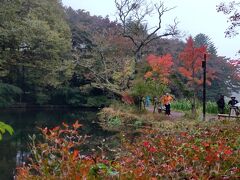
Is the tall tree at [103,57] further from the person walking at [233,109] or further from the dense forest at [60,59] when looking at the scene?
the person walking at [233,109]

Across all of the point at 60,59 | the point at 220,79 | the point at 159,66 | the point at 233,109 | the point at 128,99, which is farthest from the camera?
the point at 220,79

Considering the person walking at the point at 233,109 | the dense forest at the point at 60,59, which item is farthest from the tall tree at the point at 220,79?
the person walking at the point at 233,109

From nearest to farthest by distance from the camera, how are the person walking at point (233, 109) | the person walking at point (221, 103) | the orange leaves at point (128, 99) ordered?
the person walking at point (233, 109)
the person walking at point (221, 103)
the orange leaves at point (128, 99)

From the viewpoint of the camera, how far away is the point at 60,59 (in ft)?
101

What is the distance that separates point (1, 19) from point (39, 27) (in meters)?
2.52

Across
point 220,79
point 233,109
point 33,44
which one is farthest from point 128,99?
point 220,79

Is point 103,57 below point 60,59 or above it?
below

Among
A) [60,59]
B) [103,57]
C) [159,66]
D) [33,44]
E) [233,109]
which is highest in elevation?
[33,44]

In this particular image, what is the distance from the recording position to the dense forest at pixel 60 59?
85.4ft

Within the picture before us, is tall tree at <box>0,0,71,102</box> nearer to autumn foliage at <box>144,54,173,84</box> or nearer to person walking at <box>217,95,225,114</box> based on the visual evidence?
autumn foliage at <box>144,54,173,84</box>

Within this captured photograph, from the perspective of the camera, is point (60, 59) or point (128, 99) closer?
point (128, 99)

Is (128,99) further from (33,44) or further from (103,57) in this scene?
(33,44)

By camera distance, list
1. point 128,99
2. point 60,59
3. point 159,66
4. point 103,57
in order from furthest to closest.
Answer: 1. point 60,59
2. point 159,66
3. point 103,57
4. point 128,99

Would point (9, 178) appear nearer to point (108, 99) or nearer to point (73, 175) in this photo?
point (73, 175)
